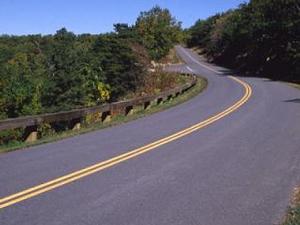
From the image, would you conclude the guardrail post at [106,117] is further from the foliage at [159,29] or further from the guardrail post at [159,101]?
the foliage at [159,29]

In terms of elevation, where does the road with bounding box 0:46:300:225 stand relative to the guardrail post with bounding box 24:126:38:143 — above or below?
above

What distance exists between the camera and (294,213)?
Result: 7.28 m

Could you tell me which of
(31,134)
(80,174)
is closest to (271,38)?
(31,134)

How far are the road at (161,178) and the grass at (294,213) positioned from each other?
12 cm

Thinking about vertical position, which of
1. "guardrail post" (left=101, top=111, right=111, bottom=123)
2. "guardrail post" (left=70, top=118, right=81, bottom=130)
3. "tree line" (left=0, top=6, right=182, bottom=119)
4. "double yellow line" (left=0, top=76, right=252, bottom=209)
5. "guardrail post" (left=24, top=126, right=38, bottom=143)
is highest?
"double yellow line" (left=0, top=76, right=252, bottom=209)

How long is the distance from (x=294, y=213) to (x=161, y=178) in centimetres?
260

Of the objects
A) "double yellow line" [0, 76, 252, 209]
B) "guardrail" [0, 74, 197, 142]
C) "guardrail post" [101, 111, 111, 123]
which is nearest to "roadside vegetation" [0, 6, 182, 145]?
"guardrail" [0, 74, 197, 142]

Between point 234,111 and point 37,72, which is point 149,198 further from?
point 37,72

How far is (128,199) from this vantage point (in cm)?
780

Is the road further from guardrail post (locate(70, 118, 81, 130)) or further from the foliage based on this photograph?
the foliage

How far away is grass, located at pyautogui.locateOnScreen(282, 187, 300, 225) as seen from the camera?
6.78 meters

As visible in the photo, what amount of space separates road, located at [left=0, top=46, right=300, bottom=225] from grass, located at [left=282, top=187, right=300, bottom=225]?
12 centimetres

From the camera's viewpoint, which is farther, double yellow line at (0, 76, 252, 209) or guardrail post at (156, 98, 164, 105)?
guardrail post at (156, 98, 164, 105)

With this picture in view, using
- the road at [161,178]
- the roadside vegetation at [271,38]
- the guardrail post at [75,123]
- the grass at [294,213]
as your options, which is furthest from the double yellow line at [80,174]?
the roadside vegetation at [271,38]
